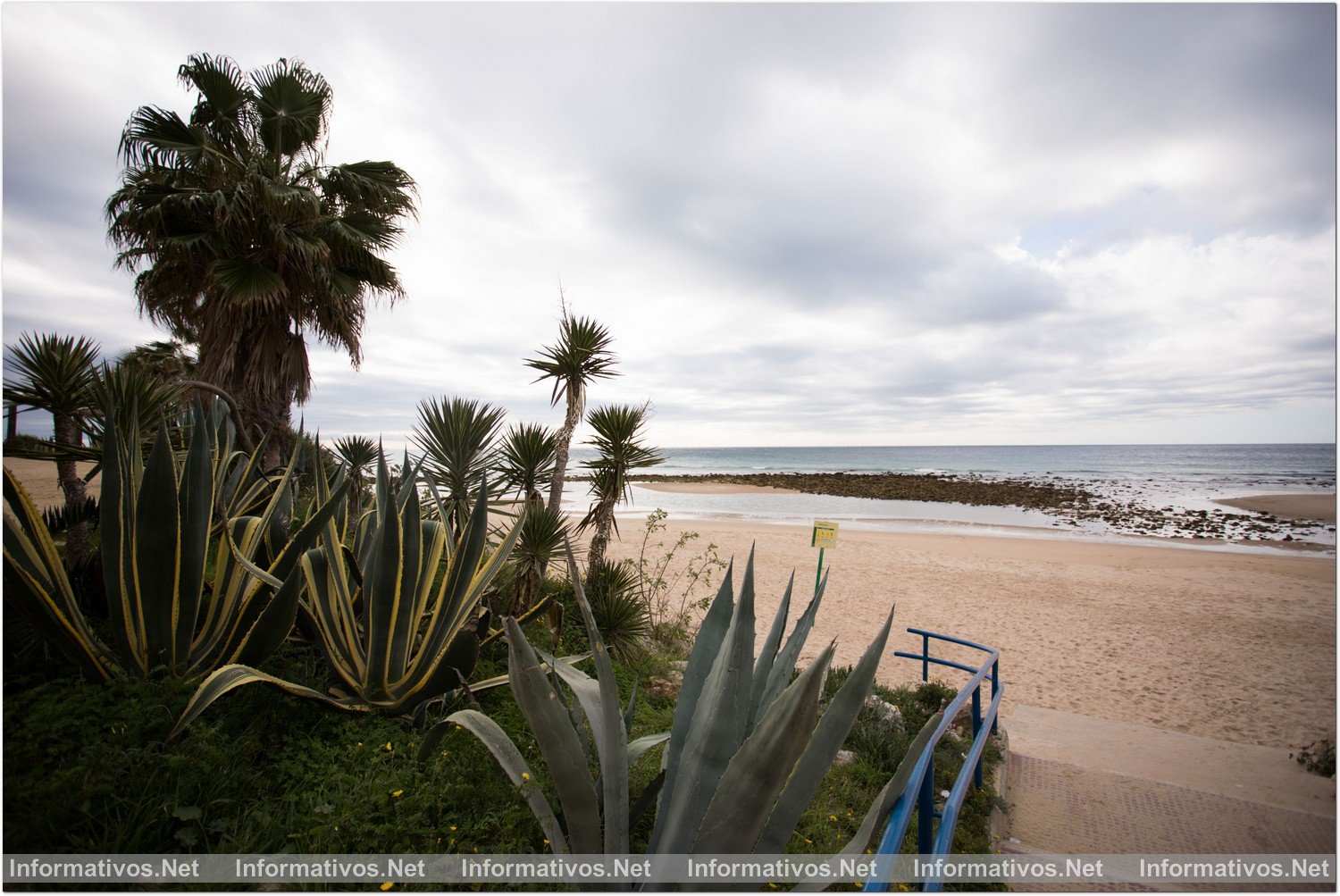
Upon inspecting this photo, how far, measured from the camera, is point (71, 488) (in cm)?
298

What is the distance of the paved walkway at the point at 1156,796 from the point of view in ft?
10.3

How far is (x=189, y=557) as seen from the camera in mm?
2072

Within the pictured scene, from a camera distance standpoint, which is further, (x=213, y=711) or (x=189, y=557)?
(x=213, y=711)

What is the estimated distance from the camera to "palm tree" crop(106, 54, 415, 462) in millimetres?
7352

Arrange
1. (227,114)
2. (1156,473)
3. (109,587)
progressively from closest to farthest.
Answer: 1. (109,587)
2. (227,114)
3. (1156,473)

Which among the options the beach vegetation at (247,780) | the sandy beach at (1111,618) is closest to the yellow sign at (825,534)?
the sandy beach at (1111,618)

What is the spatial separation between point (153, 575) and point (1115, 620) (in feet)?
39.5

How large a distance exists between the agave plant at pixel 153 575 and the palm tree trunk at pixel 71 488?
4.05ft

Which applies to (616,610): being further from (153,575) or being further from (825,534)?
(153,575)

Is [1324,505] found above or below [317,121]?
below

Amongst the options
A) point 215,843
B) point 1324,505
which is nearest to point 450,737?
point 215,843

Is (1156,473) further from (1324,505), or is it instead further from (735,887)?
(735,887)

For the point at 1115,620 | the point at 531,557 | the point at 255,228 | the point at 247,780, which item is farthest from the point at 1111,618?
the point at 255,228

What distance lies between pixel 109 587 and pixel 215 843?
983 millimetres
